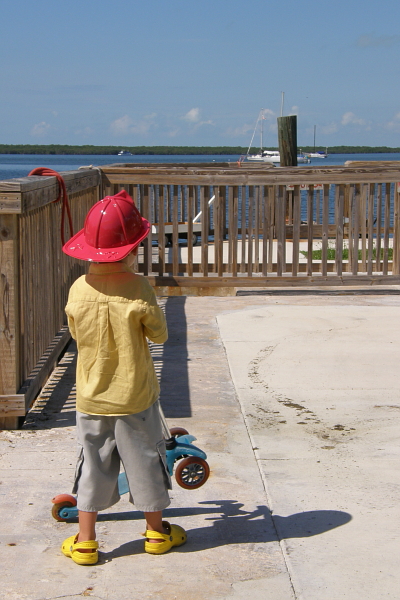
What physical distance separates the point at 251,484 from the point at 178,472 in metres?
0.65

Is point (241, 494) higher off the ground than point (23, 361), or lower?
lower

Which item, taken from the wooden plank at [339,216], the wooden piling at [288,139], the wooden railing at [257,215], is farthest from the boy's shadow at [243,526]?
the wooden piling at [288,139]

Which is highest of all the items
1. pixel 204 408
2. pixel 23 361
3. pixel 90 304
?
pixel 90 304

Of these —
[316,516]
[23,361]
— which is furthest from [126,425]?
[23,361]

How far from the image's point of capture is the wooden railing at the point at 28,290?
429 cm

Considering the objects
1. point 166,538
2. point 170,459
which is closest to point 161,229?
point 170,459

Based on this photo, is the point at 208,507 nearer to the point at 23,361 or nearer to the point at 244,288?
the point at 23,361

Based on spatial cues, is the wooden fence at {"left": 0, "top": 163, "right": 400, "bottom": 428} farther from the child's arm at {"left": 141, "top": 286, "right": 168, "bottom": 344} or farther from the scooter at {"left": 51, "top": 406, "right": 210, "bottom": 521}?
the child's arm at {"left": 141, "top": 286, "right": 168, "bottom": 344}

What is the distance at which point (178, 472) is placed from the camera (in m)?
3.20

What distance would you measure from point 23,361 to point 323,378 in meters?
2.15

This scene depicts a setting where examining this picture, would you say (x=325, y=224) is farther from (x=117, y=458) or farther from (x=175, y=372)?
(x=117, y=458)

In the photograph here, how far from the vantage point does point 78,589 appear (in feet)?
9.16

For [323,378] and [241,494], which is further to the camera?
[323,378]

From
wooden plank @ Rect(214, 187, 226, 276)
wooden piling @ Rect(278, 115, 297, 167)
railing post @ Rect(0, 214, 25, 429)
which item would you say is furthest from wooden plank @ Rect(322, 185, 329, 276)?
wooden piling @ Rect(278, 115, 297, 167)
